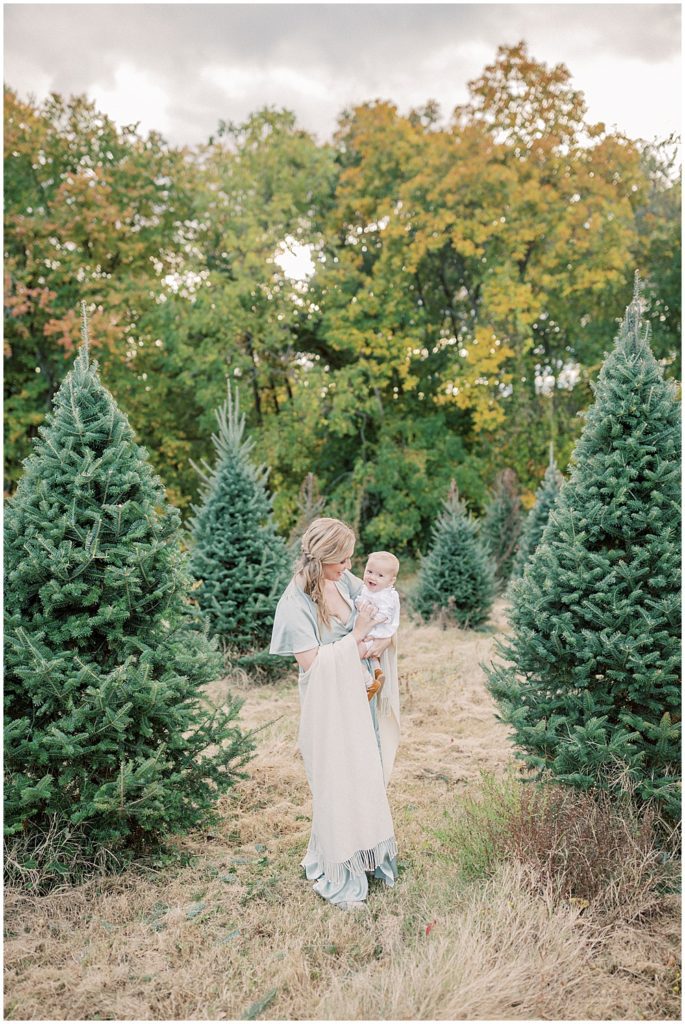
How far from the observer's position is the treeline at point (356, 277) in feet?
52.6

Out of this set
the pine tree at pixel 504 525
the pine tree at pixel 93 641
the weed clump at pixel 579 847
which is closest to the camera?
the weed clump at pixel 579 847

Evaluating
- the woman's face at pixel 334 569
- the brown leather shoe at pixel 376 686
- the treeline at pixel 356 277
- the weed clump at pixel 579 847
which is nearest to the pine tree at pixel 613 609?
the weed clump at pixel 579 847

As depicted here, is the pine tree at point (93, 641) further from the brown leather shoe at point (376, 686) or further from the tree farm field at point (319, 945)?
the brown leather shoe at point (376, 686)

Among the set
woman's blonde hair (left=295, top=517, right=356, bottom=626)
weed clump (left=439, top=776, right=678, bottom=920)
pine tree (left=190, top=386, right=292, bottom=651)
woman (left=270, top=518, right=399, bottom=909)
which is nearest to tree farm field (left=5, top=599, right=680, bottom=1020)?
weed clump (left=439, top=776, right=678, bottom=920)

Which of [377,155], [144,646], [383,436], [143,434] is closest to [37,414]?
[143,434]

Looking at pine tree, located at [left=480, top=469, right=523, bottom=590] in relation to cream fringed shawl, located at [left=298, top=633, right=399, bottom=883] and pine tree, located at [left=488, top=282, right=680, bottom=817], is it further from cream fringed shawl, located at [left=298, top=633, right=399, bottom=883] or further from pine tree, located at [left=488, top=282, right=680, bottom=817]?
cream fringed shawl, located at [left=298, top=633, right=399, bottom=883]

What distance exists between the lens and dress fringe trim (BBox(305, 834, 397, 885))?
3.88 metres

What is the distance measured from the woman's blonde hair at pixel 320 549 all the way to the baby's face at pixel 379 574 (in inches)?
6.1

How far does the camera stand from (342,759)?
3793 mm

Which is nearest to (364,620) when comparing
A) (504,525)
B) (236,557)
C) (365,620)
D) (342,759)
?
(365,620)

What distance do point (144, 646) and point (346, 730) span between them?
119 centimetres

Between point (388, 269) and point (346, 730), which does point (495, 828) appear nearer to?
point (346, 730)

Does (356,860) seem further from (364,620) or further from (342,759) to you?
(364,620)

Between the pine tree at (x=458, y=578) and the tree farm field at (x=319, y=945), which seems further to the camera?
the pine tree at (x=458, y=578)
